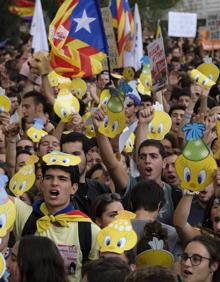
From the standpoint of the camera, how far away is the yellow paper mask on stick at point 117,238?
5246 millimetres

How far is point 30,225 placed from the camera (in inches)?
223

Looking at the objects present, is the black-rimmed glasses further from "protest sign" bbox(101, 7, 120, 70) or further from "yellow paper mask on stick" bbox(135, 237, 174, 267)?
"protest sign" bbox(101, 7, 120, 70)

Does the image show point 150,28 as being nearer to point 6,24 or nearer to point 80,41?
point 6,24

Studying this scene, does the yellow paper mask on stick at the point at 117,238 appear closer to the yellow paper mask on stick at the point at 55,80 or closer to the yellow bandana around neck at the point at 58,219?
the yellow bandana around neck at the point at 58,219

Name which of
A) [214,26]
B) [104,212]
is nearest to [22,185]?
[104,212]

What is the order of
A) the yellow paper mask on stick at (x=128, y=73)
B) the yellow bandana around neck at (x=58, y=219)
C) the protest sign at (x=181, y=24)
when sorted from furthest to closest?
the protest sign at (x=181, y=24) < the yellow paper mask on stick at (x=128, y=73) < the yellow bandana around neck at (x=58, y=219)

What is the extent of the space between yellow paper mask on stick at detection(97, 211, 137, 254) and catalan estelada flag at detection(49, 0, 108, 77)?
11.5 feet

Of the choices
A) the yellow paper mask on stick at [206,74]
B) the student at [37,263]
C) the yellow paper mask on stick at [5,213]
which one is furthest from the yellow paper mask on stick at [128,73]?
the student at [37,263]

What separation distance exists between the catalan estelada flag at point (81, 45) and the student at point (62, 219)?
287 centimetres

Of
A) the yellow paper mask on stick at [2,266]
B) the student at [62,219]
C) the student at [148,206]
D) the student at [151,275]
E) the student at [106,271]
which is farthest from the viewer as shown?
the student at [148,206]

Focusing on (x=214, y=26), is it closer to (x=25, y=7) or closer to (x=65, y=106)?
(x=25, y=7)

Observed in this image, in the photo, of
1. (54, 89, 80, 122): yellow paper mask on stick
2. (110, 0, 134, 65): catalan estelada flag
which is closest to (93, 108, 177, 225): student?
(54, 89, 80, 122): yellow paper mask on stick

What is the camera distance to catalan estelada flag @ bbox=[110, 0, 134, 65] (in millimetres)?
11156

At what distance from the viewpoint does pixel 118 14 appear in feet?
37.7
